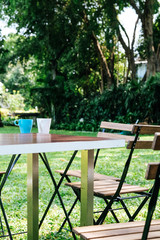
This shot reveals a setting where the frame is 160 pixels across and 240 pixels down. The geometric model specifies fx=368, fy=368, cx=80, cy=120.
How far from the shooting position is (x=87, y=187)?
2.52 meters

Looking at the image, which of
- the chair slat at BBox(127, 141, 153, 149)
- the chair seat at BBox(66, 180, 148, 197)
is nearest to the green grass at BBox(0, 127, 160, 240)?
the chair seat at BBox(66, 180, 148, 197)

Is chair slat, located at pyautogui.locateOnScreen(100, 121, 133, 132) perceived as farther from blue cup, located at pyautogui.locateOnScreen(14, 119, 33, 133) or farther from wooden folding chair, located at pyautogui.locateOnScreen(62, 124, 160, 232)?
blue cup, located at pyautogui.locateOnScreen(14, 119, 33, 133)

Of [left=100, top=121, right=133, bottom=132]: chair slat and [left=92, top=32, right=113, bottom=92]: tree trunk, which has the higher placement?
[left=92, top=32, right=113, bottom=92]: tree trunk

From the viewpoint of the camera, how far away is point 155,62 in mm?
18359

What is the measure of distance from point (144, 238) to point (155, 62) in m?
17.4

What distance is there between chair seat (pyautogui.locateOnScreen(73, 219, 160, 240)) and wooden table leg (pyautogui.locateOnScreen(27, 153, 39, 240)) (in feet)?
1.82

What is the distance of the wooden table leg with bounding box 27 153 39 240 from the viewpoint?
2.53m

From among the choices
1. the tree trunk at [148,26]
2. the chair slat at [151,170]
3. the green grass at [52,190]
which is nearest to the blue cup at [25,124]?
the green grass at [52,190]

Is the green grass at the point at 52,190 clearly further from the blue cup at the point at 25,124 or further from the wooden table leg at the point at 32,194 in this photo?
the blue cup at the point at 25,124

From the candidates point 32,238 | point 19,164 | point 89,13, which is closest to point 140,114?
point 89,13

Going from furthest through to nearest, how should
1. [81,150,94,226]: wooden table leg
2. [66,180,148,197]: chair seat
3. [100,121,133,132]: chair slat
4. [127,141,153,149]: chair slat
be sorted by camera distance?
1. [100,121,133,132]: chair slat
2. [66,180,148,197]: chair seat
3. [127,141,153,149]: chair slat
4. [81,150,94,226]: wooden table leg

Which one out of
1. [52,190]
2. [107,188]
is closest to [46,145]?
[107,188]

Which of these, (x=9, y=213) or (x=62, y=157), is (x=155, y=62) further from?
(x=9, y=213)

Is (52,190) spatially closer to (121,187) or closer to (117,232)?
(121,187)
